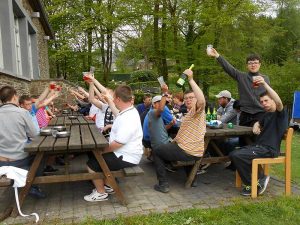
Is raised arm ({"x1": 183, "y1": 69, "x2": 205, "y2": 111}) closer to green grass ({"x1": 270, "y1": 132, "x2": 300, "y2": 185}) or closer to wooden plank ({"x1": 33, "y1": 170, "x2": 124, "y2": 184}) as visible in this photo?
wooden plank ({"x1": 33, "y1": 170, "x2": 124, "y2": 184})

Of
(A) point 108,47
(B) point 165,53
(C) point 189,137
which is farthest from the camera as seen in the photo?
(A) point 108,47

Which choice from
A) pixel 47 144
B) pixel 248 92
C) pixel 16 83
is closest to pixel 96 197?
pixel 47 144

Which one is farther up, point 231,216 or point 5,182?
point 5,182

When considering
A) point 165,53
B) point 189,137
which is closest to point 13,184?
point 189,137

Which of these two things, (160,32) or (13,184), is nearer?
(13,184)

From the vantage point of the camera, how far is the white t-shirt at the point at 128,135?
412cm

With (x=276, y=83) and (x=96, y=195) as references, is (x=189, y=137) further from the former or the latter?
(x=276, y=83)

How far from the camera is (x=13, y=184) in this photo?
12.4 feet

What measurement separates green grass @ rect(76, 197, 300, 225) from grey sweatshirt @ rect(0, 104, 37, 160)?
1.26 meters

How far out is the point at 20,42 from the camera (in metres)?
12.2

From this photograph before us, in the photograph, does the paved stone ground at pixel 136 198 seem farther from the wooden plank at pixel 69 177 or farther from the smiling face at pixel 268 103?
the smiling face at pixel 268 103

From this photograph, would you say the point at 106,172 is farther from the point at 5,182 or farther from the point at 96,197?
the point at 5,182

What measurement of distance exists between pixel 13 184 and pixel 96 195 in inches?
42.3

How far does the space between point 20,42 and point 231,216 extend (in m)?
10.9
